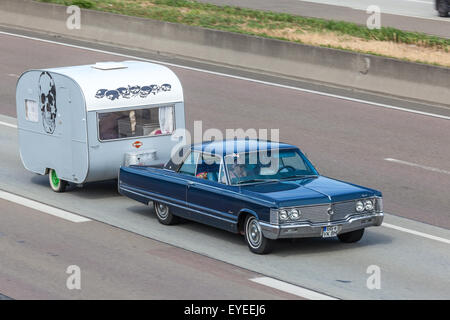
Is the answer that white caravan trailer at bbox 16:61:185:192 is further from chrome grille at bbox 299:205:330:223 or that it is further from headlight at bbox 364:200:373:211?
headlight at bbox 364:200:373:211

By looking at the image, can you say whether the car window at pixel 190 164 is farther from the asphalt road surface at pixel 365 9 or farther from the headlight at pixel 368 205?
the asphalt road surface at pixel 365 9

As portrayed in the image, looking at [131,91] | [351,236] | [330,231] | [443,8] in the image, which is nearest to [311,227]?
[330,231]

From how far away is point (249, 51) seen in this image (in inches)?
1132

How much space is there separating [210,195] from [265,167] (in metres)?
0.93

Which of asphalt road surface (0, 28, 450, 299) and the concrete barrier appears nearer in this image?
asphalt road surface (0, 28, 450, 299)

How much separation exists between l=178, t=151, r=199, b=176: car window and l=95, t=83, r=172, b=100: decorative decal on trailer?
102 inches

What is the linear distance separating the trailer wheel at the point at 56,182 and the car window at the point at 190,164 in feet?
10.9

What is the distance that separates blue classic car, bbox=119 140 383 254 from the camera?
13117mm

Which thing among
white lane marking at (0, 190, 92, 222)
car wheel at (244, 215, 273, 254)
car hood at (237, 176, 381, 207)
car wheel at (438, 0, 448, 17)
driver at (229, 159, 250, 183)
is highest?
car wheel at (438, 0, 448, 17)

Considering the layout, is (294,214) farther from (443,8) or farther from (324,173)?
(443,8)

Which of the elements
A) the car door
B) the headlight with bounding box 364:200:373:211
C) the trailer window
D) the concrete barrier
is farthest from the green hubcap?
the concrete barrier

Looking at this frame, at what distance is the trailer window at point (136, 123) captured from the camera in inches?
664
